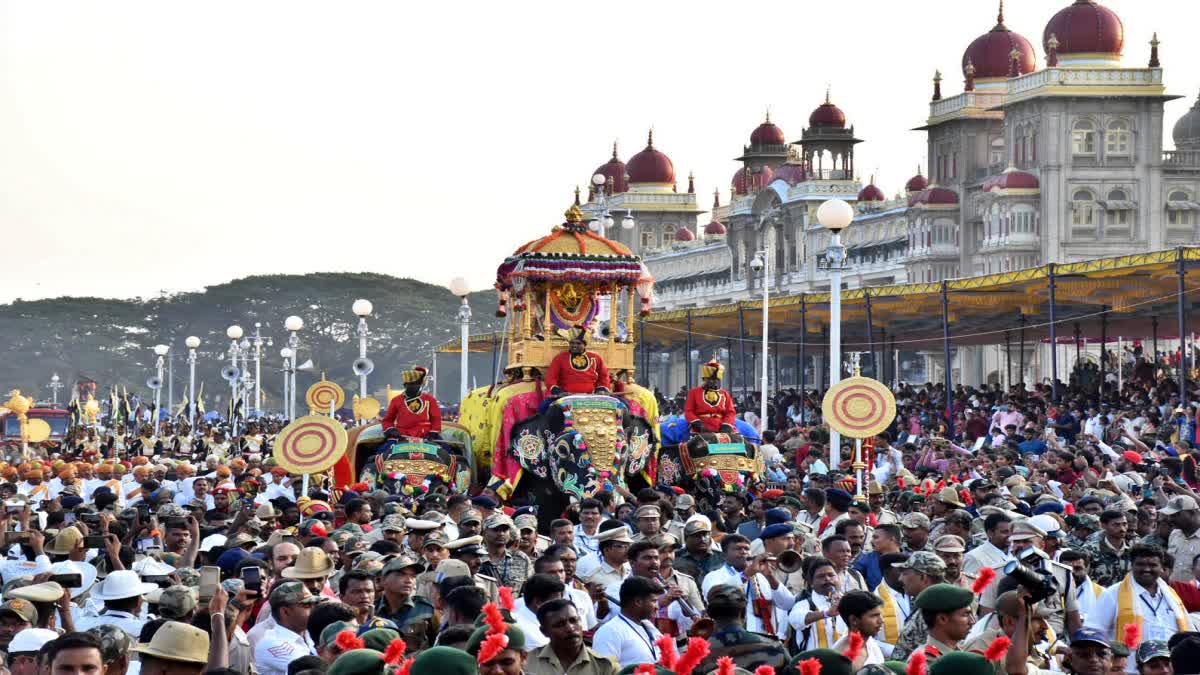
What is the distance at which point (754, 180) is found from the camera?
314ft

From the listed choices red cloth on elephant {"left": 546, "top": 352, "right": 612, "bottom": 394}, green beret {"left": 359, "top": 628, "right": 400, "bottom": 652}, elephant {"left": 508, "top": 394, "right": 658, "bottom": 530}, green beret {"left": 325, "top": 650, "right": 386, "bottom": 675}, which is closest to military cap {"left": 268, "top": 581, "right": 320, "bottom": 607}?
green beret {"left": 359, "top": 628, "right": 400, "bottom": 652}

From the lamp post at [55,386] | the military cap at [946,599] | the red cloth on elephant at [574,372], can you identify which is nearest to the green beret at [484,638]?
the military cap at [946,599]

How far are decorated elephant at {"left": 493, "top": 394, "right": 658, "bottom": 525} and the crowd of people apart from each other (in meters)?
1.53

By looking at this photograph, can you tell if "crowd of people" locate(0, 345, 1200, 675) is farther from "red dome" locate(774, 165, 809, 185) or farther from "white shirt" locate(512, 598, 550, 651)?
"red dome" locate(774, 165, 809, 185)

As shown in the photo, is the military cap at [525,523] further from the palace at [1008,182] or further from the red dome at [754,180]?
the red dome at [754,180]

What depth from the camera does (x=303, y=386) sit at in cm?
11388

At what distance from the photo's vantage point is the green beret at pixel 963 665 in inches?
299

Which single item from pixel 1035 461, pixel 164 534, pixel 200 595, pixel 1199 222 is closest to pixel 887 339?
pixel 1199 222

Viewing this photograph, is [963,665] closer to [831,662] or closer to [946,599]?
[831,662]

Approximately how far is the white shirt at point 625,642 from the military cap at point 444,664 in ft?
6.97

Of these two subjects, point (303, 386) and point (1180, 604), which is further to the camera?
point (303, 386)

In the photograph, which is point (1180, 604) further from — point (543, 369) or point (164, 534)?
point (543, 369)

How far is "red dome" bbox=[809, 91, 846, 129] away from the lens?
82938mm

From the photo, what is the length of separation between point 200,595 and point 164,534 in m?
4.80
